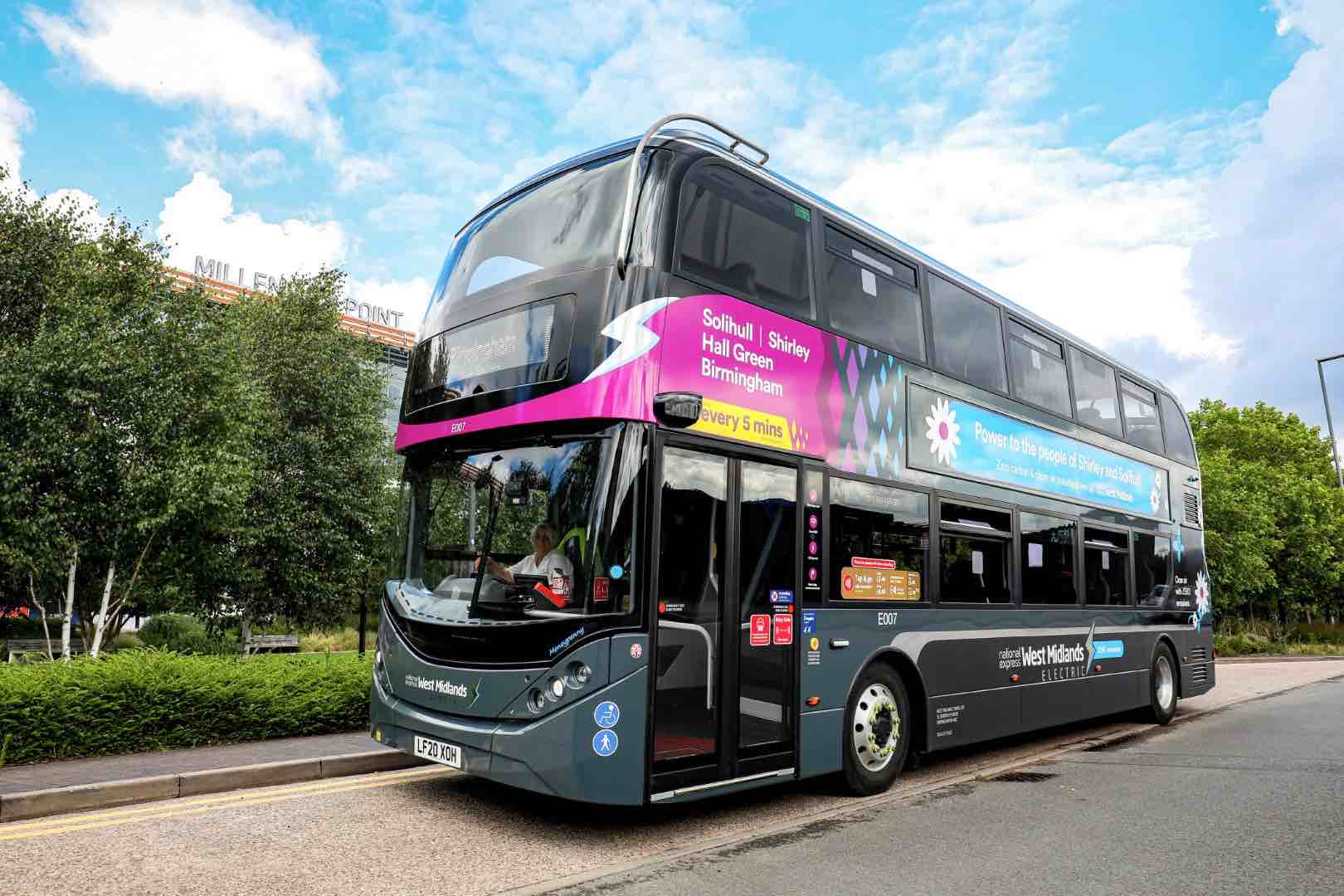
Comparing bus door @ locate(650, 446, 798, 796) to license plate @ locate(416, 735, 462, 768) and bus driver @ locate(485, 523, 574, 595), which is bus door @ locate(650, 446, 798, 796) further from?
A: license plate @ locate(416, 735, 462, 768)

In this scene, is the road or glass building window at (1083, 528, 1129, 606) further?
glass building window at (1083, 528, 1129, 606)

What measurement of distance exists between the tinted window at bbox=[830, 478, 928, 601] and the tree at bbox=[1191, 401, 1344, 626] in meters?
25.7

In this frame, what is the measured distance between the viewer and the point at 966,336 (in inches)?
364

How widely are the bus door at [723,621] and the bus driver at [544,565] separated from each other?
603mm

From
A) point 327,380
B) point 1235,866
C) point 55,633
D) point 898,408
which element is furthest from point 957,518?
point 55,633

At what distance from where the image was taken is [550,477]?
19.7 ft

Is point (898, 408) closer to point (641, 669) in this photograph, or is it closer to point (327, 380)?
point (641, 669)

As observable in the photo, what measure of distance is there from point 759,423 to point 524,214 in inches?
94.6

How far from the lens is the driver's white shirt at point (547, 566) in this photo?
5.79 meters

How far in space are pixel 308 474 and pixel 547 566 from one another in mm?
16144

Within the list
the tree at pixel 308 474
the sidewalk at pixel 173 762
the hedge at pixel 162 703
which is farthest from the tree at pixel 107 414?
the sidewalk at pixel 173 762

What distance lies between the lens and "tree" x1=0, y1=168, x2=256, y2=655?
1470 cm

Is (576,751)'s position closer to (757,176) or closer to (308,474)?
(757,176)

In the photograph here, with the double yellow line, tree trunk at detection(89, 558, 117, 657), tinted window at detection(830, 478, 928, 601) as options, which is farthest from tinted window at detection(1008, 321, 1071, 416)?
tree trunk at detection(89, 558, 117, 657)
